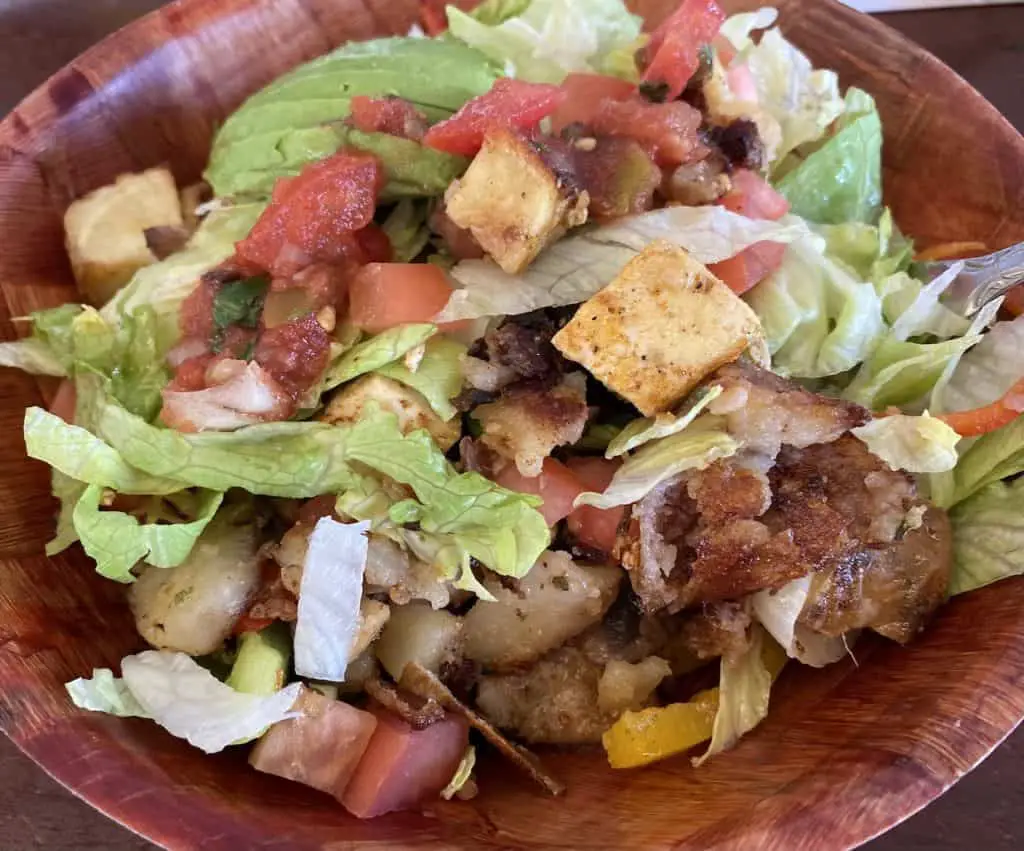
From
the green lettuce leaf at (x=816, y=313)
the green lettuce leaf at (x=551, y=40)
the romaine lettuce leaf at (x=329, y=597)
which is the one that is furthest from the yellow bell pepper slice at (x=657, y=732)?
the green lettuce leaf at (x=551, y=40)

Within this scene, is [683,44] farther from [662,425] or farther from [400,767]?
[400,767]

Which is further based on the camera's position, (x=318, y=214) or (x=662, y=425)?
(x=318, y=214)

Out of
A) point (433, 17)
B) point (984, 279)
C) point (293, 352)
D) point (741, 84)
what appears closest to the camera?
point (293, 352)

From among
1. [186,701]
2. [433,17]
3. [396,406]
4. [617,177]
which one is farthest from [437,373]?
[433,17]

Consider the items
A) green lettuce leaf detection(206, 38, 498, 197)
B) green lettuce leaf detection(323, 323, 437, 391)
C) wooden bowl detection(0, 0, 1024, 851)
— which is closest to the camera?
wooden bowl detection(0, 0, 1024, 851)

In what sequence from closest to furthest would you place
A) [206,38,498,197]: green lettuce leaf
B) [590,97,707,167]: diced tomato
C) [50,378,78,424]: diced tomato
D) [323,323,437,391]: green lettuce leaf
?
[323,323,437,391]: green lettuce leaf, [590,97,707,167]: diced tomato, [50,378,78,424]: diced tomato, [206,38,498,197]: green lettuce leaf

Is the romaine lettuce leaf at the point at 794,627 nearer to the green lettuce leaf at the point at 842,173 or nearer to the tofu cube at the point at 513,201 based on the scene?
the tofu cube at the point at 513,201

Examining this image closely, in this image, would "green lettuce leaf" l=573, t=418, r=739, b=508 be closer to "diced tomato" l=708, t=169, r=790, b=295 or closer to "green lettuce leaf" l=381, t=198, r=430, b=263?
"diced tomato" l=708, t=169, r=790, b=295

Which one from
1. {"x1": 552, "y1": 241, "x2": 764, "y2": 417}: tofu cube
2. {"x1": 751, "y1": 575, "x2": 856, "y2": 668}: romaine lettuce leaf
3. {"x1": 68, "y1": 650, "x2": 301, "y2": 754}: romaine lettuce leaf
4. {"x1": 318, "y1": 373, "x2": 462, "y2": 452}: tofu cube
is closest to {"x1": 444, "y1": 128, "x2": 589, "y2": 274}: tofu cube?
{"x1": 552, "y1": 241, "x2": 764, "y2": 417}: tofu cube
